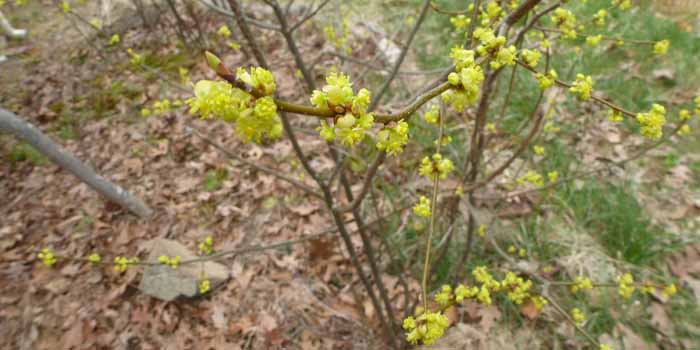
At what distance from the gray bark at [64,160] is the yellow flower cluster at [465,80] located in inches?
131

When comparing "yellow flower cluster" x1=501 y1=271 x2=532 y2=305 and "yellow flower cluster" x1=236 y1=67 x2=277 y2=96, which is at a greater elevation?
"yellow flower cluster" x1=236 y1=67 x2=277 y2=96

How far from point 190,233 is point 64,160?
120 cm

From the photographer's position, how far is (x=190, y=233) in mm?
3865

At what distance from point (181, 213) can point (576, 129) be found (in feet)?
13.2

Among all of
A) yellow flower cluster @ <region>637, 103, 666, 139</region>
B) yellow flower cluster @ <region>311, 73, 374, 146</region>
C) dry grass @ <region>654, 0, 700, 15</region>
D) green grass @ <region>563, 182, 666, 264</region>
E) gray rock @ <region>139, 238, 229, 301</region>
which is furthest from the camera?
dry grass @ <region>654, 0, 700, 15</region>

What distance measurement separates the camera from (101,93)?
18.0 feet

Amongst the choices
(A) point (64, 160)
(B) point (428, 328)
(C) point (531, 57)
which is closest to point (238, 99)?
(B) point (428, 328)

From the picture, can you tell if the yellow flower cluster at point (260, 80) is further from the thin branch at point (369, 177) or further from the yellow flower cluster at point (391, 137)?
the thin branch at point (369, 177)

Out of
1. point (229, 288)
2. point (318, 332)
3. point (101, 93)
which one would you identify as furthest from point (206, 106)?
point (101, 93)

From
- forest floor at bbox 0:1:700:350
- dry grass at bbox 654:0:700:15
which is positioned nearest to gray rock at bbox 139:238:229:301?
forest floor at bbox 0:1:700:350

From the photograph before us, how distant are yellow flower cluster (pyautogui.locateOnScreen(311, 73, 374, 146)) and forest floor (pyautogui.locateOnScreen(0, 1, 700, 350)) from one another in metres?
1.72

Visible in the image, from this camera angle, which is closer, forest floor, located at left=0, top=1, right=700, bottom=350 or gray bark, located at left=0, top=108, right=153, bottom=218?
gray bark, located at left=0, top=108, right=153, bottom=218

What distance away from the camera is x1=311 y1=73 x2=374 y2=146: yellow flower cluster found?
78 centimetres

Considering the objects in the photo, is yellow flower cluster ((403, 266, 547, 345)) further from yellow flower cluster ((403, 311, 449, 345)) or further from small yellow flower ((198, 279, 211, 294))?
small yellow flower ((198, 279, 211, 294))
